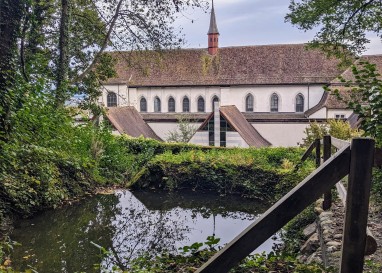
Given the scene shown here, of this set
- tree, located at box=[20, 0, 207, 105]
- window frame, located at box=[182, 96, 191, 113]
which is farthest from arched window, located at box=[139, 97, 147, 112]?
tree, located at box=[20, 0, 207, 105]

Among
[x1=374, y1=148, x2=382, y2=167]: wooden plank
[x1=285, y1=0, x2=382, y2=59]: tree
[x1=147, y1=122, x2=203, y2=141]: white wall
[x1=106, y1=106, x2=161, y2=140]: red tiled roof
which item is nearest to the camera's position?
[x1=374, y1=148, x2=382, y2=167]: wooden plank

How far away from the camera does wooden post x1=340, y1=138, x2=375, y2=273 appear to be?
75.8 inches

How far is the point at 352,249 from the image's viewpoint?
2010 millimetres

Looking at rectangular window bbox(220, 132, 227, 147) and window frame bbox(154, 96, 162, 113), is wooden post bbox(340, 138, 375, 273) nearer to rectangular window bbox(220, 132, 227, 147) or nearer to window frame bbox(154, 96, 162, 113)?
rectangular window bbox(220, 132, 227, 147)

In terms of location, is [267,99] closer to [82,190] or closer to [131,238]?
[82,190]

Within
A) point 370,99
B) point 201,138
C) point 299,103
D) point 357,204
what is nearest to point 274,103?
point 299,103

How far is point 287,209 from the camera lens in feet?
6.44

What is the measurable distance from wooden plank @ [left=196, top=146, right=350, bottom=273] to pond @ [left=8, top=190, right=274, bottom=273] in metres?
3.96

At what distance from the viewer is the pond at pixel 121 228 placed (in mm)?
6324

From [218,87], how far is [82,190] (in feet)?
97.4

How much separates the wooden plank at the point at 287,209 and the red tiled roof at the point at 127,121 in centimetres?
2652

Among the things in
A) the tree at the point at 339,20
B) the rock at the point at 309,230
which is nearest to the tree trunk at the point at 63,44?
the tree at the point at 339,20

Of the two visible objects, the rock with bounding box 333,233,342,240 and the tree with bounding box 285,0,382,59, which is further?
the tree with bounding box 285,0,382,59

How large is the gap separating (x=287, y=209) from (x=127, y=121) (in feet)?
101
